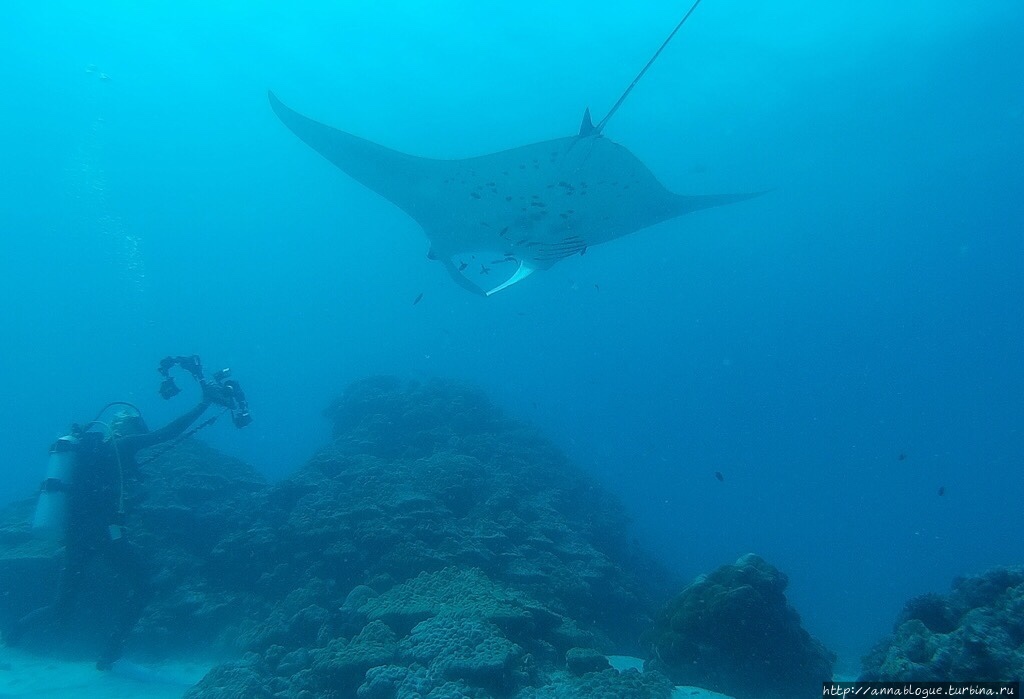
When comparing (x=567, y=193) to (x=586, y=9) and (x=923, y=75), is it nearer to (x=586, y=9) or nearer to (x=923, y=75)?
(x=586, y=9)

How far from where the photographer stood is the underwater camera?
8.45m

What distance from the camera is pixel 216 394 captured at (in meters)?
8.37

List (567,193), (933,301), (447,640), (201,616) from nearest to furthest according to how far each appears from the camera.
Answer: (447,640) → (201,616) → (567,193) → (933,301)

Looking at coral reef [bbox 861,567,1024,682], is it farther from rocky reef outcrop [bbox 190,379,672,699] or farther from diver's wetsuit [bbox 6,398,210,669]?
diver's wetsuit [bbox 6,398,210,669]

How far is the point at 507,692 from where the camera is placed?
13.5 feet

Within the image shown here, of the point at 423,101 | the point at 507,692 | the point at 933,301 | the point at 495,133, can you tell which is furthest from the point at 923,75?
the point at 933,301

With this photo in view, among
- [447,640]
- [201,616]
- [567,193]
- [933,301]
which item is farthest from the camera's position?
[933,301]

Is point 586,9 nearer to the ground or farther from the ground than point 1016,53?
nearer to the ground

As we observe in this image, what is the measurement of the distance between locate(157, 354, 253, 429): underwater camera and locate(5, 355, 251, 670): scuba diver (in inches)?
50.5

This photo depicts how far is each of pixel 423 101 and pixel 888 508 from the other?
55620 mm

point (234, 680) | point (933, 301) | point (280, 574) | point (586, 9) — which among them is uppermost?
point (933, 301)

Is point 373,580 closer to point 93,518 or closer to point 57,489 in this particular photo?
point 93,518

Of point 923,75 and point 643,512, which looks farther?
point 643,512

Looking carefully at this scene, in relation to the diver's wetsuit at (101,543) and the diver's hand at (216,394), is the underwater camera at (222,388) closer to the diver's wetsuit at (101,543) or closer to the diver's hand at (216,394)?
the diver's hand at (216,394)
